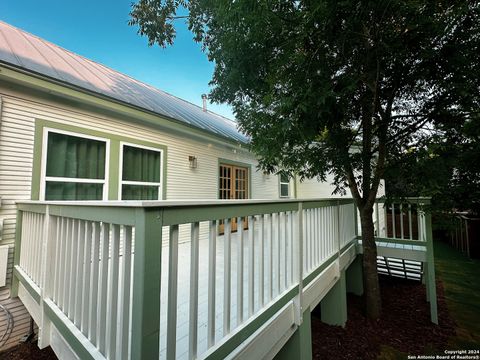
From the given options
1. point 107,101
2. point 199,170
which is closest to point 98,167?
point 107,101

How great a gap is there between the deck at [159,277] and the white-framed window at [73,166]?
0.64 m

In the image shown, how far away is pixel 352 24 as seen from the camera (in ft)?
8.47

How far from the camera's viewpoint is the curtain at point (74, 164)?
141 inches

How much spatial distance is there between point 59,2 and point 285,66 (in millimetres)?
6703

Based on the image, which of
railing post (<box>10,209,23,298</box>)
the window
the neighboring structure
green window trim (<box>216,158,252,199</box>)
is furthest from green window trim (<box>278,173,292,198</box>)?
railing post (<box>10,209,23,298</box>)

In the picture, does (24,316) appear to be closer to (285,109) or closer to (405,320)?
(285,109)

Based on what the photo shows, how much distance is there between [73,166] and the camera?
3758 millimetres

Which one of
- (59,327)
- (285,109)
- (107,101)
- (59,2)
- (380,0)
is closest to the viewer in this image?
(59,327)

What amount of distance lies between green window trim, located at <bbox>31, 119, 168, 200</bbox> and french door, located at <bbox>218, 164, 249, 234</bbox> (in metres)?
2.15

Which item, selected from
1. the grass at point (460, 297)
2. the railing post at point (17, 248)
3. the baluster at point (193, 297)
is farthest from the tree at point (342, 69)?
the railing post at point (17, 248)

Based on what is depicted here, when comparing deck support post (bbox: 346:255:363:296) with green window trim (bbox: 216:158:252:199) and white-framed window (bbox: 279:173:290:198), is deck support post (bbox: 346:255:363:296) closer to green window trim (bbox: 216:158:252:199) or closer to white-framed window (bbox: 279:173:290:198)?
green window trim (bbox: 216:158:252:199)

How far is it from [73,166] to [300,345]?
3.99m

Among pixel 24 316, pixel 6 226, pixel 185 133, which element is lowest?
pixel 24 316

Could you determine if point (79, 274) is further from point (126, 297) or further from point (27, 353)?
point (27, 353)
